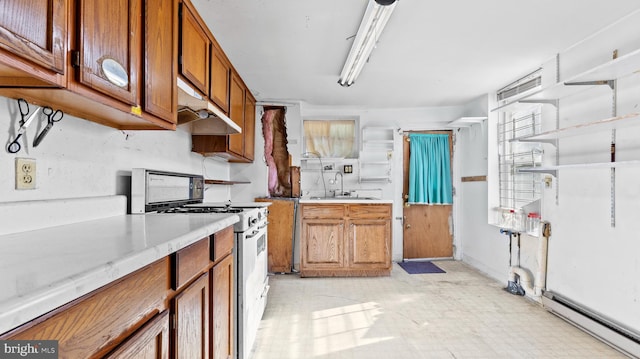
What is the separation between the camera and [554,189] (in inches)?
111

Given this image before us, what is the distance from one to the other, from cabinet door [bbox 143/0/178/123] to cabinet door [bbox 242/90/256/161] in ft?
5.81

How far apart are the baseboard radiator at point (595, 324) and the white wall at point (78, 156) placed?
10.9 ft

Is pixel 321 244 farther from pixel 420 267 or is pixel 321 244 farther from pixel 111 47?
pixel 111 47

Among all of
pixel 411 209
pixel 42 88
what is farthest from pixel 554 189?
pixel 42 88

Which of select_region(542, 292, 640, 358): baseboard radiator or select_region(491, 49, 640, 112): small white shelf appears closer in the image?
select_region(491, 49, 640, 112): small white shelf

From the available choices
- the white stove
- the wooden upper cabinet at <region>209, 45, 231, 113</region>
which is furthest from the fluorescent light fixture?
the white stove

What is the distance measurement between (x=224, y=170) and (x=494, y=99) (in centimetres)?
349

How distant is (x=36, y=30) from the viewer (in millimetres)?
842

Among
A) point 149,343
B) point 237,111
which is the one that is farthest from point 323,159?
point 149,343

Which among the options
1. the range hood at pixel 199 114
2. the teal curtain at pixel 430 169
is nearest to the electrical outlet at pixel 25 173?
the range hood at pixel 199 114

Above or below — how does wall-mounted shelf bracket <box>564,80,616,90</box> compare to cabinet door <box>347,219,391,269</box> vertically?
above

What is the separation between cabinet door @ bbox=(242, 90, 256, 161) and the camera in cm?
359

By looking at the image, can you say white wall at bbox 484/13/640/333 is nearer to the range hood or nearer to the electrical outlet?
the range hood

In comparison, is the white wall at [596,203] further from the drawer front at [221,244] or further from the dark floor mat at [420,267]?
the drawer front at [221,244]
